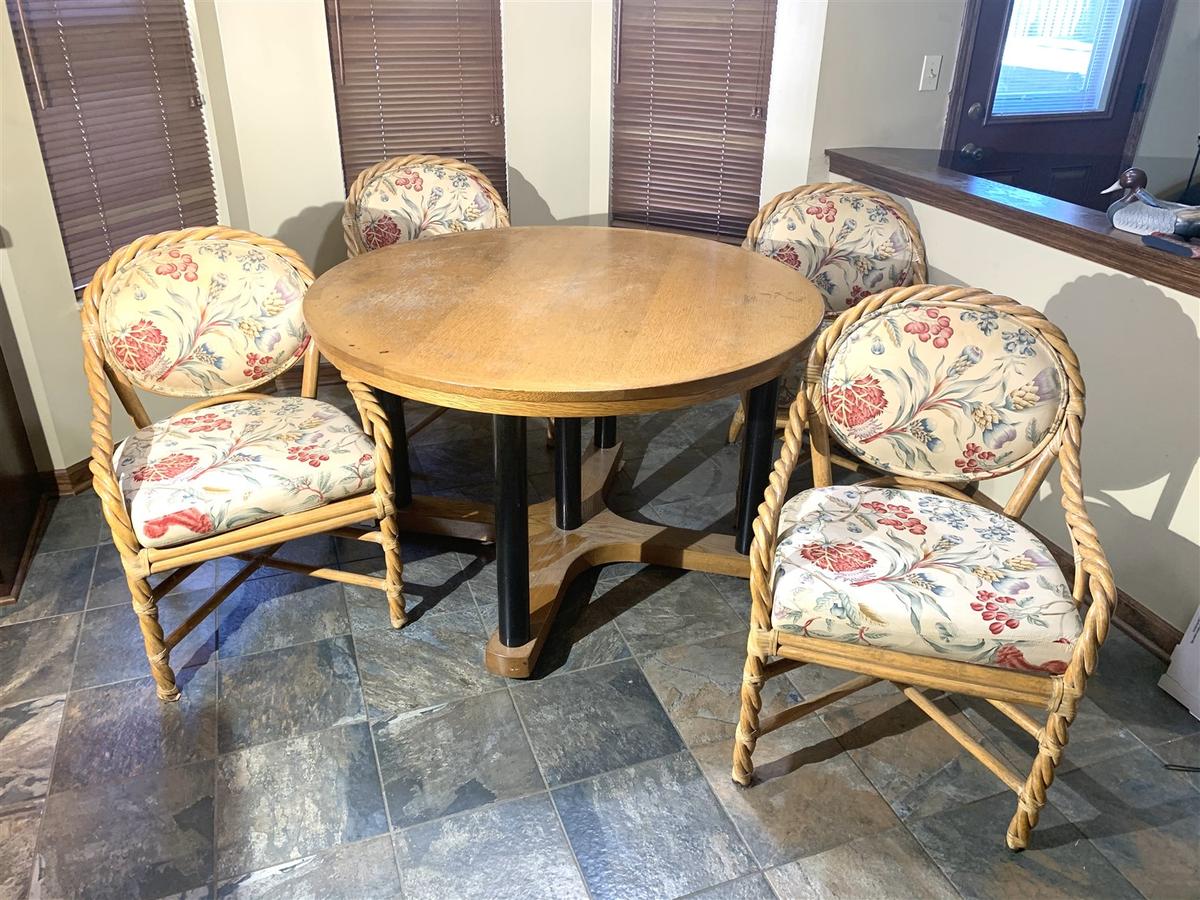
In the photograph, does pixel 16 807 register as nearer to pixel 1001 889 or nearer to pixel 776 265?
pixel 1001 889

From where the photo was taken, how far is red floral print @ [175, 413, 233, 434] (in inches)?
75.0

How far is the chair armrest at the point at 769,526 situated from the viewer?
1.47 meters

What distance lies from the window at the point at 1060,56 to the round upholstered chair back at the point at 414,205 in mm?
1845

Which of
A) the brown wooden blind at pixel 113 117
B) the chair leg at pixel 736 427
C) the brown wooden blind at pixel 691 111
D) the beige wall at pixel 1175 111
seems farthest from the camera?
the beige wall at pixel 1175 111

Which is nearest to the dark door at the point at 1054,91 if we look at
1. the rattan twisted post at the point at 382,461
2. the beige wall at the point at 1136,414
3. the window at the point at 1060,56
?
the window at the point at 1060,56

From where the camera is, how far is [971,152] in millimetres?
2953

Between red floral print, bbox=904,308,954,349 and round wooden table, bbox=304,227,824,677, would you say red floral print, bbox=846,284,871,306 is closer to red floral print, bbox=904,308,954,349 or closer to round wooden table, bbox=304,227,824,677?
round wooden table, bbox=304,227,824,677

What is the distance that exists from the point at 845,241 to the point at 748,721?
5.11 feet

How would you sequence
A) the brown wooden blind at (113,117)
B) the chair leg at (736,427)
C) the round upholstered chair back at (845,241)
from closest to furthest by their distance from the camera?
the brown wooden blind at (113,117) → the round upholstered chair back at (845,241) → the chair leg at (736,427)

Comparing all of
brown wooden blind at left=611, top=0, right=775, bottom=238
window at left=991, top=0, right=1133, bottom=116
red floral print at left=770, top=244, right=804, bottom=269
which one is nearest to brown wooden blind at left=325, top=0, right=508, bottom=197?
brown wooden blind at left=611, top=0, right=775, bottom=238

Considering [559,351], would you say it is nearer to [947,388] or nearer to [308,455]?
[308,455]

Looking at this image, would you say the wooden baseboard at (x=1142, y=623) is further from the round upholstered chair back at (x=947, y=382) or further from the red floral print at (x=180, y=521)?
the red floral print at (x=180, y=521)

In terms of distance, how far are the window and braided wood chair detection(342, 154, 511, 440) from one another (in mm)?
1829

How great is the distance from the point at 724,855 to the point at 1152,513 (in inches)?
51.8
